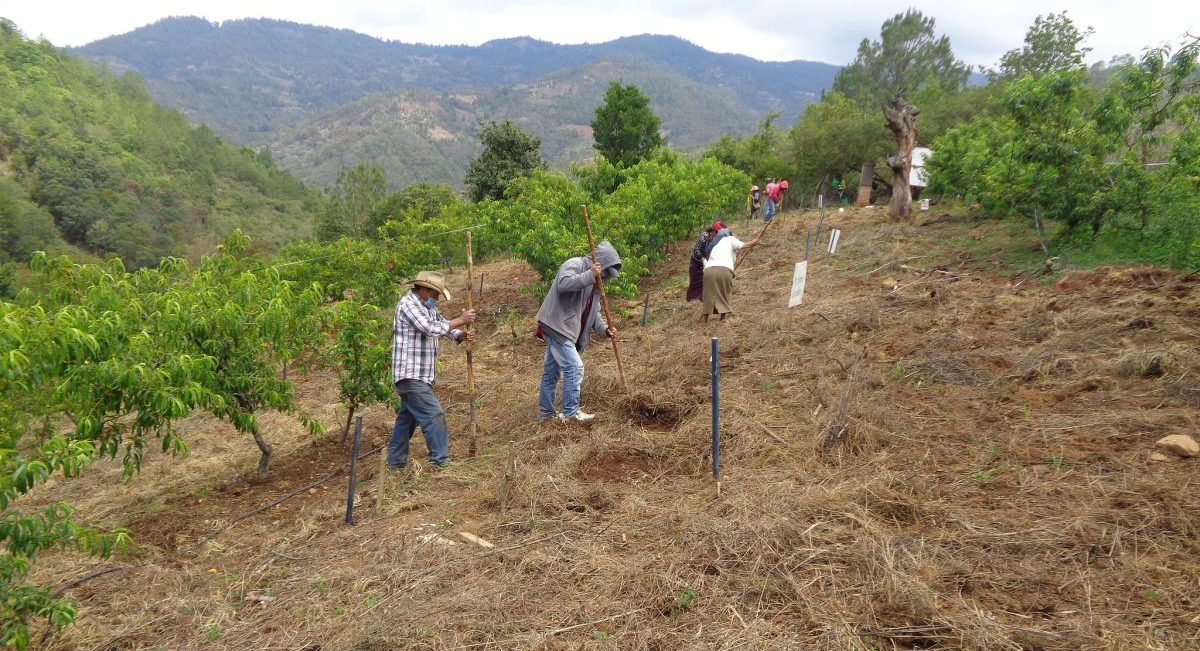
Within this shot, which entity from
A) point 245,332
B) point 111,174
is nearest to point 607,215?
point 245,332

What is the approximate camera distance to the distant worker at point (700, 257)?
356 inches

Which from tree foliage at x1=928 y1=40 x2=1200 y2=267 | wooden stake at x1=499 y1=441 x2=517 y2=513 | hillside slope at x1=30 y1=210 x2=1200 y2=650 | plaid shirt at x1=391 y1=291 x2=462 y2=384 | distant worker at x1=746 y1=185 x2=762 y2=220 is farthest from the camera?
distant worker at x1=746 y1=185 x2=762 y2=220

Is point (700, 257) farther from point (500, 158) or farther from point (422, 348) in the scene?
point (500, 158)

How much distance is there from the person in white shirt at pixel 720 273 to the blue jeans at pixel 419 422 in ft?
14.5

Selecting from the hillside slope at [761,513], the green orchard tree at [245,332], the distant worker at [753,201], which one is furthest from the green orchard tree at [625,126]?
the green orchard tree at [245,332]

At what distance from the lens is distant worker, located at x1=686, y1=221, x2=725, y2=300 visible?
29.7ft

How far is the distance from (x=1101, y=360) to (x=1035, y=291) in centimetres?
308

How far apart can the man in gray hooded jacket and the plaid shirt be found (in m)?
0.94

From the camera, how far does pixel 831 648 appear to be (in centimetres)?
274

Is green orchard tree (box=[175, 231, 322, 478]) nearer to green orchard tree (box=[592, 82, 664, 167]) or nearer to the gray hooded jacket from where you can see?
the gray hooded jacket

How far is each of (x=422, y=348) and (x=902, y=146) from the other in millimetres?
13815

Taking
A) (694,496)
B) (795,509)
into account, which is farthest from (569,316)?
(795,509)

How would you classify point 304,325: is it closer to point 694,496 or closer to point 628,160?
point 694,496

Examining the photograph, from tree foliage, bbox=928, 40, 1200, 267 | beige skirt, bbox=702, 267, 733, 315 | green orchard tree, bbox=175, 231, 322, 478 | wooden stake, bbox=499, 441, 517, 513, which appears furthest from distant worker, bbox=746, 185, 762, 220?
wooden stake, bbox=499, 441, 517, 513
